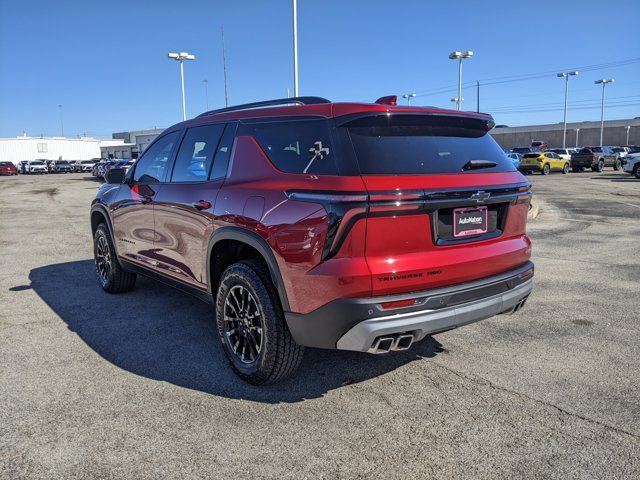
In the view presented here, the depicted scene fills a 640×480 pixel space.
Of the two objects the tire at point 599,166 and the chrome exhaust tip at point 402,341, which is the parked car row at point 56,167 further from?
the chrome exhaust tip at point 402,341

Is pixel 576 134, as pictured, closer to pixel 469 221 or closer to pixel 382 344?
pixel 469 221

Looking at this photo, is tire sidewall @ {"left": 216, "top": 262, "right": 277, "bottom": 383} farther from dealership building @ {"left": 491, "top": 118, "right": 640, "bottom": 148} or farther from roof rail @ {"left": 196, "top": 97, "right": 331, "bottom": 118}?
dealership building @ {"left": 491, "top": 118, "right": 640, "bottom": 148}

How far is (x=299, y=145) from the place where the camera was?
3.22m

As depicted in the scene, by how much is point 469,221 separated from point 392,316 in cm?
84

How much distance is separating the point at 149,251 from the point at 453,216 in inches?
119

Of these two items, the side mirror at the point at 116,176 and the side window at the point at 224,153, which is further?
the side mirror at the point at 116,176

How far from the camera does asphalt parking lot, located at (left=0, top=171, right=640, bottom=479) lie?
8.69ft

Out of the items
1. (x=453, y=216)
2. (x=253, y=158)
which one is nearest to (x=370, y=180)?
(x=453, y=216)

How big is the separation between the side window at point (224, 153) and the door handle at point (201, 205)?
0.68 ft

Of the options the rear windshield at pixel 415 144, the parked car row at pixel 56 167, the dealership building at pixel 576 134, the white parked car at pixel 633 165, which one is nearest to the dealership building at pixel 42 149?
the parked car row at pixel 56 167

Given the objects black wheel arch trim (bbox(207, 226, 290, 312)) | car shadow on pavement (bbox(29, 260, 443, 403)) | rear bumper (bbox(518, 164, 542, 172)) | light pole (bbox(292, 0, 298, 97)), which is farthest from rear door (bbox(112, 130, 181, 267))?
rear bumper (bbox(518, 164, 542, 172))

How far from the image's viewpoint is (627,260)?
24.9ft

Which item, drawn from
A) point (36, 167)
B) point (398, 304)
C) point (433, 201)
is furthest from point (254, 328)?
point (36, 167)

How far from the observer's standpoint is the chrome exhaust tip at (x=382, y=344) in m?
2.88
